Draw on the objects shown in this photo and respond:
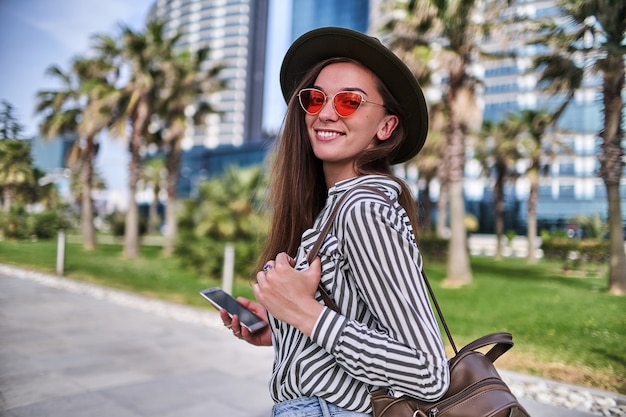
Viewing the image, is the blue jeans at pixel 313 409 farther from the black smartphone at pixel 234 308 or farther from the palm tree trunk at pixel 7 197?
the palm tree trunk at pixel 7 197

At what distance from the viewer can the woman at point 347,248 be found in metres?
0.84

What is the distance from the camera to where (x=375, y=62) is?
3.66ft

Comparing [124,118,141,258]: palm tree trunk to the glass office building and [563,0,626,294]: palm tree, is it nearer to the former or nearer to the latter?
the glass office building

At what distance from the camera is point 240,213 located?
11.3 m

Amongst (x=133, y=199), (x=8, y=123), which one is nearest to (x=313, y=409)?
(x=8, y=123)

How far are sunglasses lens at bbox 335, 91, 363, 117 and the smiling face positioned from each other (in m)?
0.01

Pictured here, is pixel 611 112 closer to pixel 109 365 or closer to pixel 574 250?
pixel 574 250

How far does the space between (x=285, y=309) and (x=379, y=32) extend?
38.4ft

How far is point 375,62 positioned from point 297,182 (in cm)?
37

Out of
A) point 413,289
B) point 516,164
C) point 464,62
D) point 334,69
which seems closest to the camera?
point 413,289

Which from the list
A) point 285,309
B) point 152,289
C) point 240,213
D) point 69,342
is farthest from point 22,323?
point 240,213

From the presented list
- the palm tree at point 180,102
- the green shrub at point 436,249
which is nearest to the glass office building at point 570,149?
the green shrub at point 436,249

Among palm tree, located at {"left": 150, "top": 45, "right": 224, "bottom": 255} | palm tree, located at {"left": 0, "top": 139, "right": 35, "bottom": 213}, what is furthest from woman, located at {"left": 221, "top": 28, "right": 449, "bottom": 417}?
palm tree, located at {"left": 150, "top": 45, "right": 224, "bottom": 255}

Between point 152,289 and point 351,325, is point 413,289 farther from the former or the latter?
point 152,289
